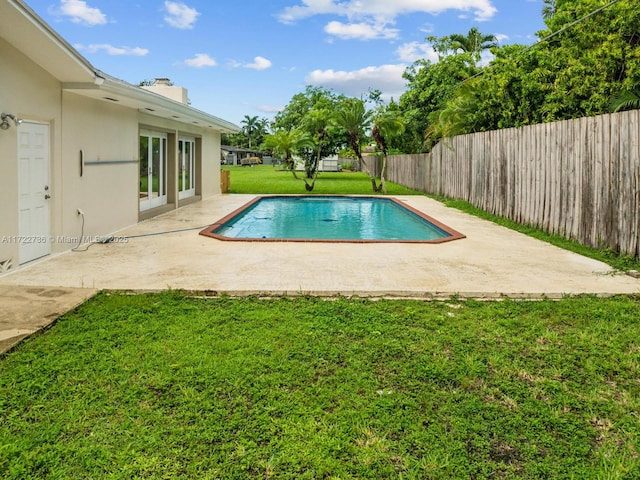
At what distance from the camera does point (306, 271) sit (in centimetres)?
659

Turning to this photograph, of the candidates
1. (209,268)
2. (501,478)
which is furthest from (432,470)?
(209,268)

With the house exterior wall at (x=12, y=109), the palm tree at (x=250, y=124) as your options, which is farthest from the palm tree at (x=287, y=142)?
the palm tree at (x=250, y=124)

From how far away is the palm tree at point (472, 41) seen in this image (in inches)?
1208

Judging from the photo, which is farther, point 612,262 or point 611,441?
point 612,262

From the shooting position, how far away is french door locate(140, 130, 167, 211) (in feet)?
40.9

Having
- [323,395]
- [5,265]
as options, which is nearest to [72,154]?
[5,265]

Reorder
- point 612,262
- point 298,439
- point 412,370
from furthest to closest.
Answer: point 612,262 → point 412,370 → point 298,439

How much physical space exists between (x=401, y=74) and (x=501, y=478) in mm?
30248

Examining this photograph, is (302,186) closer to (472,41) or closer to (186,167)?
(186,167)

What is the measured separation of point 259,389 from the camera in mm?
3352

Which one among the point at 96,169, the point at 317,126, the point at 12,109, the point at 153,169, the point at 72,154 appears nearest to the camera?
the point at 12,109

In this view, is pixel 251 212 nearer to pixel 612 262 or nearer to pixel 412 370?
pixel 612 262

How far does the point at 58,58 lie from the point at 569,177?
25.9 feet

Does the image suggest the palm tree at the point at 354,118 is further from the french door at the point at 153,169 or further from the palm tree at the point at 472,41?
the palm tree at the point at 472,41
